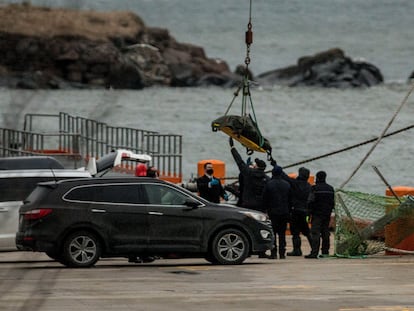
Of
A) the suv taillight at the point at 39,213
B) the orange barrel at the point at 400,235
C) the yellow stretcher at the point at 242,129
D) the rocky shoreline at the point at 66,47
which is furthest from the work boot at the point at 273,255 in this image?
the rocky shoreline at the point at 66,47

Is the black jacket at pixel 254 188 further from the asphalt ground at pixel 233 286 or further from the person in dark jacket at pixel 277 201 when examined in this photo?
the asphalt ground at pixel 233 286

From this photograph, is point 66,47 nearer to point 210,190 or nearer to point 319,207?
point 319,207

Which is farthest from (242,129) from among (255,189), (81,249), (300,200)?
(81,249)

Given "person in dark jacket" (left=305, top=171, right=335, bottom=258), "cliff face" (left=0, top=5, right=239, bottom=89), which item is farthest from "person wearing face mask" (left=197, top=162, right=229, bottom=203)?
"cliff face" (left=0, top=5, right=239, bottom=89)

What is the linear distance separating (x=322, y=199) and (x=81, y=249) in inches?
188

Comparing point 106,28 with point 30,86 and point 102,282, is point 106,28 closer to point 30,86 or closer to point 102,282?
point 30,86

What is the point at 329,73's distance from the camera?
476 feet

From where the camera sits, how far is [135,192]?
1984 centimetres

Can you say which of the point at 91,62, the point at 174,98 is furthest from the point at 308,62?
the point at 91,62

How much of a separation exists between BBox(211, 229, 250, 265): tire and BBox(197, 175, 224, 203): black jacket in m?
2.90

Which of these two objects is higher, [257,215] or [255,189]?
[255,189]

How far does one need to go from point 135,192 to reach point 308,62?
428 feet

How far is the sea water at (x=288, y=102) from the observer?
202 inches

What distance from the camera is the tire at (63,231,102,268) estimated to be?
1917 cm
